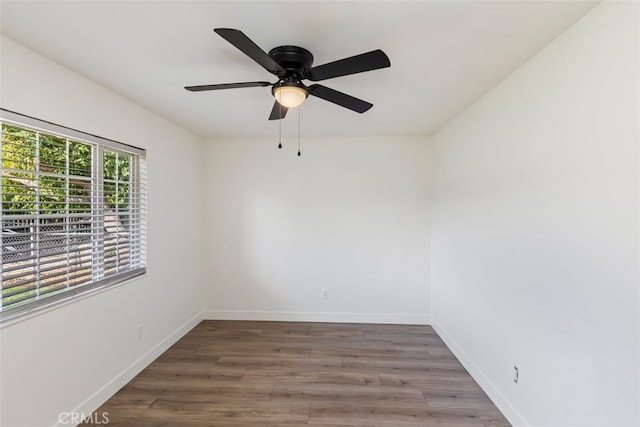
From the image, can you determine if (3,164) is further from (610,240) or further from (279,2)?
(610,240)

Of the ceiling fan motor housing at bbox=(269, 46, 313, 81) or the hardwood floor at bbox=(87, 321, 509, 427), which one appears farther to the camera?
the hardwood floor at bbox=(87, 321, 509, 427)

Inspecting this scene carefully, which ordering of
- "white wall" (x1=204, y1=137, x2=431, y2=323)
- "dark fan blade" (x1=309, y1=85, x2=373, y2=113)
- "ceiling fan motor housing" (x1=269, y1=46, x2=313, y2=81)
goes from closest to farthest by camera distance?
"ceiling fan motor housing" (x1=269, y1=46, x2=313, y2=81) → "dark fan blade" (x1=309, y1=85, x2=373, y2=113) → "white wall" (x1=204, y1=137, x2=431, y2=323)

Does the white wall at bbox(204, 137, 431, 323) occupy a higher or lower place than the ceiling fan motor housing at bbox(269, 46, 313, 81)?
lower

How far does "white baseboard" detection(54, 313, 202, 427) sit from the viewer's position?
1.96m

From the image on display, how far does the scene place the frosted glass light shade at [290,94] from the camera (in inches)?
60.3

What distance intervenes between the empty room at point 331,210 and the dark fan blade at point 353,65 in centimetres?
2

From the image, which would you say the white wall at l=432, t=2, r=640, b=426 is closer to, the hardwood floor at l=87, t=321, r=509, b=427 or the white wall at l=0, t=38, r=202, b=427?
the hardwood floor at l=87, t=321, r=509, b=427

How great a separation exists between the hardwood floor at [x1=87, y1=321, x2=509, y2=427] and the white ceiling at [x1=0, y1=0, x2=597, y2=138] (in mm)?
2342

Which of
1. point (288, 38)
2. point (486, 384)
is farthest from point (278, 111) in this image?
point (486, 384)

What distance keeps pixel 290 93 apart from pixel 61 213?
5.53ft

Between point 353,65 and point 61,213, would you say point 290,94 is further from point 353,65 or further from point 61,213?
point 61,213

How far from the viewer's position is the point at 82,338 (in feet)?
6.32

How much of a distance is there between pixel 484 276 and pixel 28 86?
3304mm

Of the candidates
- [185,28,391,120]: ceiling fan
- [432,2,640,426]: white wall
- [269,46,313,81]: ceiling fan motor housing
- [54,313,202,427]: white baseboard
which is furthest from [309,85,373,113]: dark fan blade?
[54,313,202,427]: white baseboard
